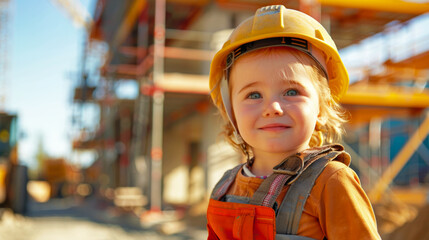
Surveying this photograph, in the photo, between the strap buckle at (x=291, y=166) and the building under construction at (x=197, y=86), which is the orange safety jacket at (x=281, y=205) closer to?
the strap buckle at (x=291, y=166)

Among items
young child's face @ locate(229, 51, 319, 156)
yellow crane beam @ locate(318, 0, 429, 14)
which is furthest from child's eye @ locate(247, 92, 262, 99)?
yellow crane beam @ locate(318, 0, 429, 14)

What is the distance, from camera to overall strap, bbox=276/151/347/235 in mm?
1176

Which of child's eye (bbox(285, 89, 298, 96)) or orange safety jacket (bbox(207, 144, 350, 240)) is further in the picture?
child's eye (bbox(285, 89, 298, 96))

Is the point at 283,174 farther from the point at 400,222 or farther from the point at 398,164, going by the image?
the point at 398,164

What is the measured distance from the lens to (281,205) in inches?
47.7

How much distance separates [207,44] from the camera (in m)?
10.8

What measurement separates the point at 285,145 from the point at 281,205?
7.2 inches

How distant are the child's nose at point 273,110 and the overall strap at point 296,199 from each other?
0.18 m

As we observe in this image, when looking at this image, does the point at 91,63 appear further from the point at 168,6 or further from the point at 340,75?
the point at 340,75

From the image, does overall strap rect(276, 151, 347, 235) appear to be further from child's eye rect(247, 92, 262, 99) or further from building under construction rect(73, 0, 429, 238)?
building under construction rect(73, 0, 429, 238)

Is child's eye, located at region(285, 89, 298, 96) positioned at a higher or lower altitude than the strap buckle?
higher

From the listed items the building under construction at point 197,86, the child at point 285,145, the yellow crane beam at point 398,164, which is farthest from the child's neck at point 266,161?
the yellow crane beam at point 398,164

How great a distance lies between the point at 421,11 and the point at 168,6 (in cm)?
597

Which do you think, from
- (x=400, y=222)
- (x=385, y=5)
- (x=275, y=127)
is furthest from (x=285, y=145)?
(x=385, y=5)
